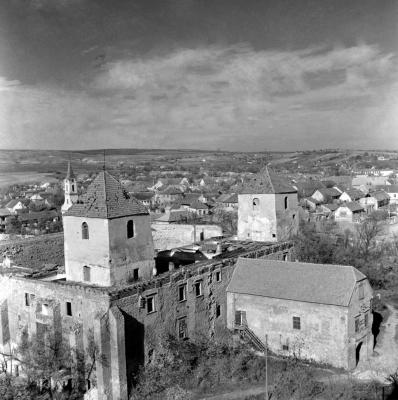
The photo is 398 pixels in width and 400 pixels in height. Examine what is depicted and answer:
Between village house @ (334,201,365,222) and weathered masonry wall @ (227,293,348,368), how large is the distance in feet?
205

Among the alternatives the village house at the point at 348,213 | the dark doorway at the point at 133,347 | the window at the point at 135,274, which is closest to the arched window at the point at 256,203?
the window at the point at 135,274

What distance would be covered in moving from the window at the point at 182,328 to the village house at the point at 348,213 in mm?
66379

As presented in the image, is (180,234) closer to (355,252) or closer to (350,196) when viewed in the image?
(355,252)

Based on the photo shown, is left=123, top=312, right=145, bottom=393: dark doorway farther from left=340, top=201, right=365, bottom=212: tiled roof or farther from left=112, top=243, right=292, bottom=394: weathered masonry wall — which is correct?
left=340, top=201, right=365, bottom=212: tiled roof

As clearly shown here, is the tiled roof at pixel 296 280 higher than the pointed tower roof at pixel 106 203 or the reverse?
the reverse

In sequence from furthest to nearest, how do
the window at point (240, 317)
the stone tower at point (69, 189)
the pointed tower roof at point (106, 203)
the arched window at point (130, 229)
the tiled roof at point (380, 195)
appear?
the tiled roof at point (380, 195) < the stone tower at point (69, 189) < the window at point (240, 317) < the arched window at point (130, 229) < the pointed tower roof at point (106, 203)

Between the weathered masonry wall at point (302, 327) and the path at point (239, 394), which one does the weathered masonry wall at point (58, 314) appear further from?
the weathered masonry wall at point (302, 327)

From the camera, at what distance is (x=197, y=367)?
103 feet

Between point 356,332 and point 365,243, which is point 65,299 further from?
point 365,243

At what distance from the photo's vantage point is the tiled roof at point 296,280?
1305 inches

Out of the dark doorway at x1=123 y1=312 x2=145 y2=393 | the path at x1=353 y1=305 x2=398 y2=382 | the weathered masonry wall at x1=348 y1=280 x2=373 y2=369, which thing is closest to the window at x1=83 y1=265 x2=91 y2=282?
the dark doorway at x1=123 y1=312 x2=145 y2=393

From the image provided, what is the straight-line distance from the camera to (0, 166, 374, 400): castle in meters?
28.3

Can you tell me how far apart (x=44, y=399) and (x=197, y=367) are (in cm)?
963

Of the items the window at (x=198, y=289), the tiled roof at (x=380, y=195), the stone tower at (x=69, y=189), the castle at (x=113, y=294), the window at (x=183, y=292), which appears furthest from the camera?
the tiled roof at (x=380, y=195)
